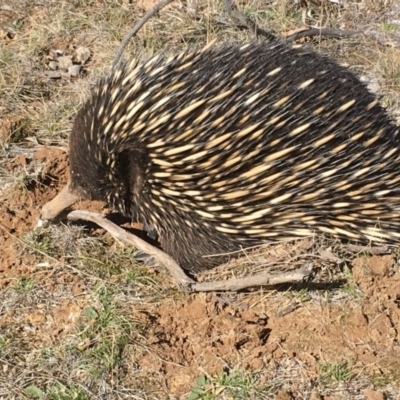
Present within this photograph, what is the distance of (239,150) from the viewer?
2.83 metres

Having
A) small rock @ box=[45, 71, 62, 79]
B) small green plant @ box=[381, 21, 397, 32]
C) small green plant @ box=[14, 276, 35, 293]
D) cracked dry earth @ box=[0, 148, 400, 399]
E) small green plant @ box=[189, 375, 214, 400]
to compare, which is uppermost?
small green plant @ box=[381, 21, 397, 32]

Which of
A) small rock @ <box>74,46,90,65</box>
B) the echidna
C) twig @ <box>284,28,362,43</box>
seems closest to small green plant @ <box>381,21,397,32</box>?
twig @ <box>284,28,362,43</box>

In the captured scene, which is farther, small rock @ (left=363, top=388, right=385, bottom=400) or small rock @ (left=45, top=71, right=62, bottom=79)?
small rock @ (left=45, top=71, right=62, bottom=79)

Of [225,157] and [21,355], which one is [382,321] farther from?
[21,355]

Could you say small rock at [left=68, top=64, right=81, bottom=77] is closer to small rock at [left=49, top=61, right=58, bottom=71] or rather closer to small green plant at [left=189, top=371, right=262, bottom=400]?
small rock at [left=49, top=61, right=58, bottom=71]

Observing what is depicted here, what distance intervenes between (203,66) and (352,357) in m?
1.31

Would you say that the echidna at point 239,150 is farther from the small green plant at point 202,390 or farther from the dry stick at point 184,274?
the small green plant at point 202,390

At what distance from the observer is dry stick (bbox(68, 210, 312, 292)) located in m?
2.72

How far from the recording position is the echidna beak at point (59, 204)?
3137mm

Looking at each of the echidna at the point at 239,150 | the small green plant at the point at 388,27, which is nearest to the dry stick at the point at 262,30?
the small green plant at the point at 388,27

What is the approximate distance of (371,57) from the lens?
4.46 m

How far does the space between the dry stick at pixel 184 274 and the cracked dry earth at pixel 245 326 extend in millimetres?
57

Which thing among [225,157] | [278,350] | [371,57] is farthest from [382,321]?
[371,57]

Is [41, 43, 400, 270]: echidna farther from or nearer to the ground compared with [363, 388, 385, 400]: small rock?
farther from the ground
